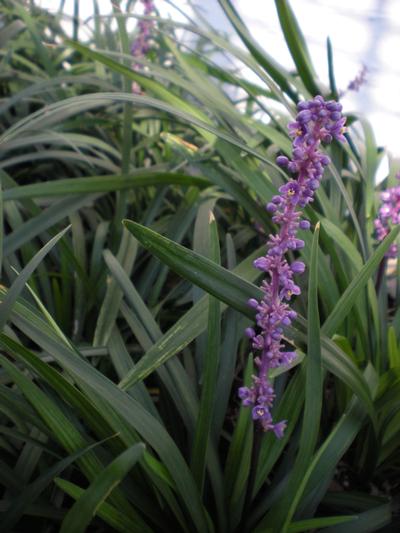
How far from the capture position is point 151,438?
0.83 metres

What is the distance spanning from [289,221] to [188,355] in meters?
0.52

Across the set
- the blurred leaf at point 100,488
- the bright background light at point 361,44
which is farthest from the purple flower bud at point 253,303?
the bright background light at point 361,44

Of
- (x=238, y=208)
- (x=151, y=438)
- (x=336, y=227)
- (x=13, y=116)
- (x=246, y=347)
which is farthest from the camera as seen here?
(x=13, y=116)

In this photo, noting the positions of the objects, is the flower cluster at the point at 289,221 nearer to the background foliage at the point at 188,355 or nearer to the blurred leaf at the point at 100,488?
the background foliage at the point at 188,355

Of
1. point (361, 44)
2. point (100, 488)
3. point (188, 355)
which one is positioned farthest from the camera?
point (361, 44)

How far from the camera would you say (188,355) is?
1153mm

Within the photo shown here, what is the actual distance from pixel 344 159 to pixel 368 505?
80 centimetres

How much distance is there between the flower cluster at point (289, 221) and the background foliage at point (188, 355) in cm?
6

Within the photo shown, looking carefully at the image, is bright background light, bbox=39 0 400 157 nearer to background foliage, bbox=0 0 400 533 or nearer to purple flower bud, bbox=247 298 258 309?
background foliage, bbox=0 0 400 533

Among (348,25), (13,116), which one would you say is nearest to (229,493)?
(13,116)

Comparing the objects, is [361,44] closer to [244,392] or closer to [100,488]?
[244,392]

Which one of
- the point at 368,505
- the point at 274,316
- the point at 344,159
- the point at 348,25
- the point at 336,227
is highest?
the point at 348,25

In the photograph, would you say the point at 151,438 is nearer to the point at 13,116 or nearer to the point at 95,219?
the point at 95,219

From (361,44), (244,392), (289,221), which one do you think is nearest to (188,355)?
(244,392)
